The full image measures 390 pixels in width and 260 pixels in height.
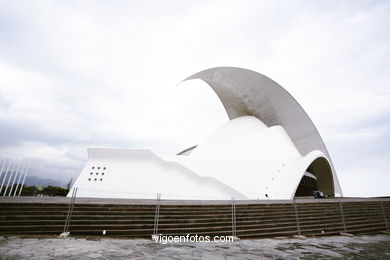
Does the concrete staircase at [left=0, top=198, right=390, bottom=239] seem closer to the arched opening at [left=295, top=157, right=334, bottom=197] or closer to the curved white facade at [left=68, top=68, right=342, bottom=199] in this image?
the curved white facade at [left=68, top=68, right=342, bottom=199]

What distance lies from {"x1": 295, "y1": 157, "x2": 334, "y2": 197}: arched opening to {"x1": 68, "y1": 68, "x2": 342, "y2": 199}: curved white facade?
0.11 meters

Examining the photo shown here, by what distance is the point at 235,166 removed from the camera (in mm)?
11906

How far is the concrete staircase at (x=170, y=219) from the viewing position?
447 centimetres

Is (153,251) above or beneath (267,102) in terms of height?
beneath

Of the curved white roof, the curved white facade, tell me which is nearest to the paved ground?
the curved white facade

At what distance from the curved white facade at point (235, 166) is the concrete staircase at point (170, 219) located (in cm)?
397

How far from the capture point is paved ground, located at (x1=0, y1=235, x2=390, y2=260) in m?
2.87

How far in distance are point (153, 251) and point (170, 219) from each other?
192 centimetres

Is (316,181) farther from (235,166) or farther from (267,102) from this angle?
(235,166)

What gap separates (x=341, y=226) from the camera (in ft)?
21.0

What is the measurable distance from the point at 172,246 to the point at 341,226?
6.30 metres

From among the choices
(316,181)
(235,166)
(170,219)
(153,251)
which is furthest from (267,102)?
(153,251)

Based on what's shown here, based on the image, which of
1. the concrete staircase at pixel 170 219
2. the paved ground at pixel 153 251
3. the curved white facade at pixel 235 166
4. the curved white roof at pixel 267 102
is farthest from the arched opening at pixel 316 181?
the paved ground at pixel 153 251

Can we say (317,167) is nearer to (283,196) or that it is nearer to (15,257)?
(283,196)
